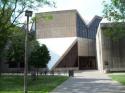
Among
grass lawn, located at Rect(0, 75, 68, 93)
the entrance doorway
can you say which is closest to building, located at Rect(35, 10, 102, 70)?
the entrance doorway

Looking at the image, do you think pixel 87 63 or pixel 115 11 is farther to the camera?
pixel 87 63

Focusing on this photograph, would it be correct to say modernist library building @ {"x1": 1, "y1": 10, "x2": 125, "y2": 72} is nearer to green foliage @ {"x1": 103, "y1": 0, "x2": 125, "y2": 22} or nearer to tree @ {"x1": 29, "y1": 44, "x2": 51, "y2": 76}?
tree @ {"x1": 29, "y1": 44, "x2": 51, "y2": 76}

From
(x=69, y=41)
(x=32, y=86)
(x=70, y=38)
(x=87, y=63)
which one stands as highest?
(x=70, y=38)

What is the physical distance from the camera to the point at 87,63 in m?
Answer: 97.6

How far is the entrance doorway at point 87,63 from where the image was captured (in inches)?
3737

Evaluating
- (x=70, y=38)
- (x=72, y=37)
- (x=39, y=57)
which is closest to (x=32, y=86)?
(x=39, y=57)

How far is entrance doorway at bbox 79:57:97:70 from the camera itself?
94919 mm

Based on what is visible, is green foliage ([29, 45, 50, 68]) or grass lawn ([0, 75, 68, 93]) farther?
green foliage ([29, 45, 50, 68])

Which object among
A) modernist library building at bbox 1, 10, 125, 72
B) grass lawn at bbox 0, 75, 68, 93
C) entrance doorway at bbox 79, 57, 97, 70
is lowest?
grass lawn at bbox 0, 75, 68, 93

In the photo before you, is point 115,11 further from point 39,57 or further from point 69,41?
point 69,41

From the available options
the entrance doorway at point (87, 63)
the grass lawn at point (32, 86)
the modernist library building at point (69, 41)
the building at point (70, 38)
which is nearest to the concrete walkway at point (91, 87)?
the grass lawn at point (32, 86)

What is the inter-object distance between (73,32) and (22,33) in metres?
56.5

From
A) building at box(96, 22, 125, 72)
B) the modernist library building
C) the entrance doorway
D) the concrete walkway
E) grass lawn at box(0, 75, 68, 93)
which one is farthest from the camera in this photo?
the entrance doorway

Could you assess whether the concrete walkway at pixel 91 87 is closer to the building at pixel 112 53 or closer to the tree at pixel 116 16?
the tree at pixel 116 16
